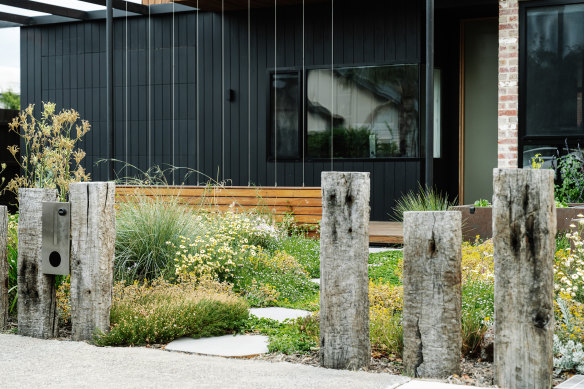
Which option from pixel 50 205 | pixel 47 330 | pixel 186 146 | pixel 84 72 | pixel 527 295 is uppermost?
pixel 84 72

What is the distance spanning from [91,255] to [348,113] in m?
8.04

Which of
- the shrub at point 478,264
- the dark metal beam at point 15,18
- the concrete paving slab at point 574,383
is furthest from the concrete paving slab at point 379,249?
the dark metal beam at point 15,18

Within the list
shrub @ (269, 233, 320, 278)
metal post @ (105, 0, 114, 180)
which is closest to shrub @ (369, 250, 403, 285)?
shrub @ (269, 233, 320, 278)

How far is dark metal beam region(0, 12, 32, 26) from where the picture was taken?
14070 mm

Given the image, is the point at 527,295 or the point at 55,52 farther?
the point at 55,52

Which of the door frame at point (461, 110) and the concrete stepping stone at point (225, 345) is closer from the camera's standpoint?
the concrete stepping stone at point (225, 345)

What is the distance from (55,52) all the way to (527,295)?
1284 centimetres

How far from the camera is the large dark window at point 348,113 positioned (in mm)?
11703

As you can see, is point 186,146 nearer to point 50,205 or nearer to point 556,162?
point 556,162

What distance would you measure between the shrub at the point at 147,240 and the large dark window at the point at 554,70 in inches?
241

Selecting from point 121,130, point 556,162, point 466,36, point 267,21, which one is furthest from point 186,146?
point 556,162

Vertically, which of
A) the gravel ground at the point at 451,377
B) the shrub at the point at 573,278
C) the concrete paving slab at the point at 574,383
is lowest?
the gravel ground at the point at 451,377

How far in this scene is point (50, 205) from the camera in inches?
185

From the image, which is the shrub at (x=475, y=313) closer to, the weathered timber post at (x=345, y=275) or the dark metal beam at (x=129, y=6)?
the weathered timber post at (x=345, y=275)
